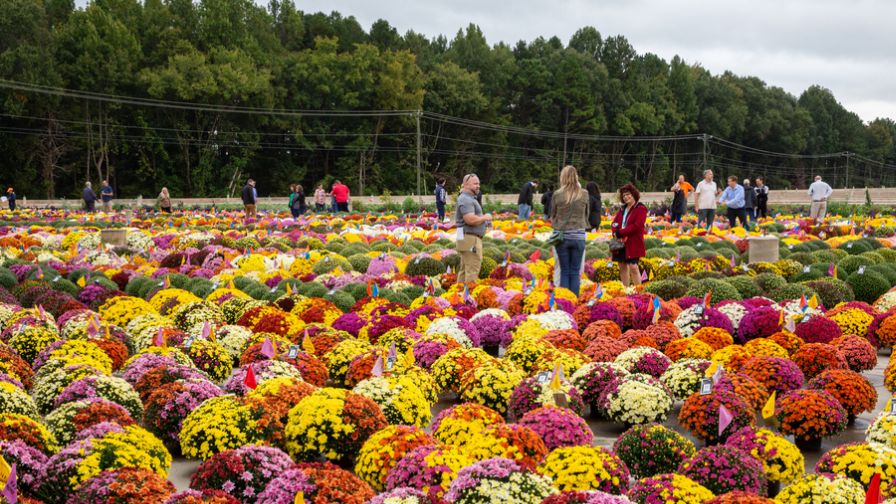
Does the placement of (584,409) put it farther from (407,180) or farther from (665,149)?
(665,149)

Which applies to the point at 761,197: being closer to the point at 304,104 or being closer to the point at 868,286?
the point at 868,286

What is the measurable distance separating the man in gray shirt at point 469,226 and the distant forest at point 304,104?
36.2 m

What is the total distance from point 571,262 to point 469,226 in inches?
52.2

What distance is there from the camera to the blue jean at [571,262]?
10.7 metres

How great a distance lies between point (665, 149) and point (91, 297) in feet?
278

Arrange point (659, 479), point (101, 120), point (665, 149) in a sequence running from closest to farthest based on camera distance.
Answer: point (659, 479) < point (101, 120) < point (665, 149)

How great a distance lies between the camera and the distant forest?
56.4 metres

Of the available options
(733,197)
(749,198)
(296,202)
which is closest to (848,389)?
(733,197)

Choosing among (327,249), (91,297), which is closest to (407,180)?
(327,249)

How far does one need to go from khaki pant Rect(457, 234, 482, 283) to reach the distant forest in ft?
119

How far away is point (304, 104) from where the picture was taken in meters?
64.1

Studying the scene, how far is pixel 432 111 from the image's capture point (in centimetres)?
7219

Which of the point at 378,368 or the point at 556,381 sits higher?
the point at 556,381

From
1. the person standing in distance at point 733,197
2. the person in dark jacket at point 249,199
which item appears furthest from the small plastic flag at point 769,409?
the person in dark jacket at point 249,199
